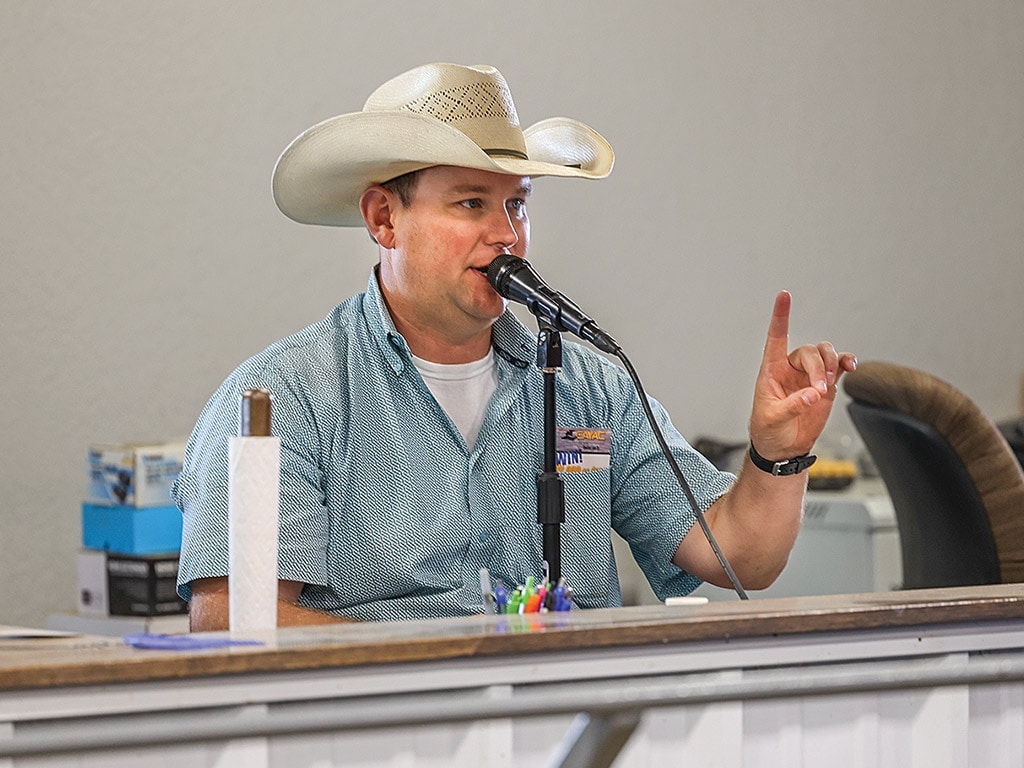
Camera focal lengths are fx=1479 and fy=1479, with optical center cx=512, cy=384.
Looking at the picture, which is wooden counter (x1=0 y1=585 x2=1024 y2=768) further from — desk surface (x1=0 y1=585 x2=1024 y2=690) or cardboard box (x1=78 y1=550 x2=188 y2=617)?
cardboard box (x1=78 y1=550 x2=188 y2=617)

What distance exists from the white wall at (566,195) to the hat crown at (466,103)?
1.51m

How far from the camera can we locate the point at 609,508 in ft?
7.37

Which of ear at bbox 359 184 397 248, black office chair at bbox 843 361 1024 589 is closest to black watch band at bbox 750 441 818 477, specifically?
ear at bbox 359 184 397 248

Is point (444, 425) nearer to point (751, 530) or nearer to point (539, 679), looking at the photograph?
point (751, 530)

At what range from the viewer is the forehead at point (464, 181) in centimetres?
217

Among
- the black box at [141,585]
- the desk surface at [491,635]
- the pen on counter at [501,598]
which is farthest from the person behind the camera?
the black box at [141,585]

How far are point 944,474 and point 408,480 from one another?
4.00 feet

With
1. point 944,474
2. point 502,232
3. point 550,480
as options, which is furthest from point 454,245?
point 944,474

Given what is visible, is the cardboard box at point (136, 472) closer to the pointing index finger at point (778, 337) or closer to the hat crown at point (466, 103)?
the hat crown at point (466, 103)

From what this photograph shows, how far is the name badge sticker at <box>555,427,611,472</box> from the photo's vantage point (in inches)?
86.6

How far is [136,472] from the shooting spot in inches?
123

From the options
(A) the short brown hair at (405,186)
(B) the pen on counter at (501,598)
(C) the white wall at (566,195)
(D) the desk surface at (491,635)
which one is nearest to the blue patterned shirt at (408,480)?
(A) the short brown hair at (405,186)

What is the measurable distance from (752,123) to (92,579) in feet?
8.29

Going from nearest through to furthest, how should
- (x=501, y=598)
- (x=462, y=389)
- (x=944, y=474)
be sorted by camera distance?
(x=501, y=598) → (x=462, y=389) → (x=944, y=474)
